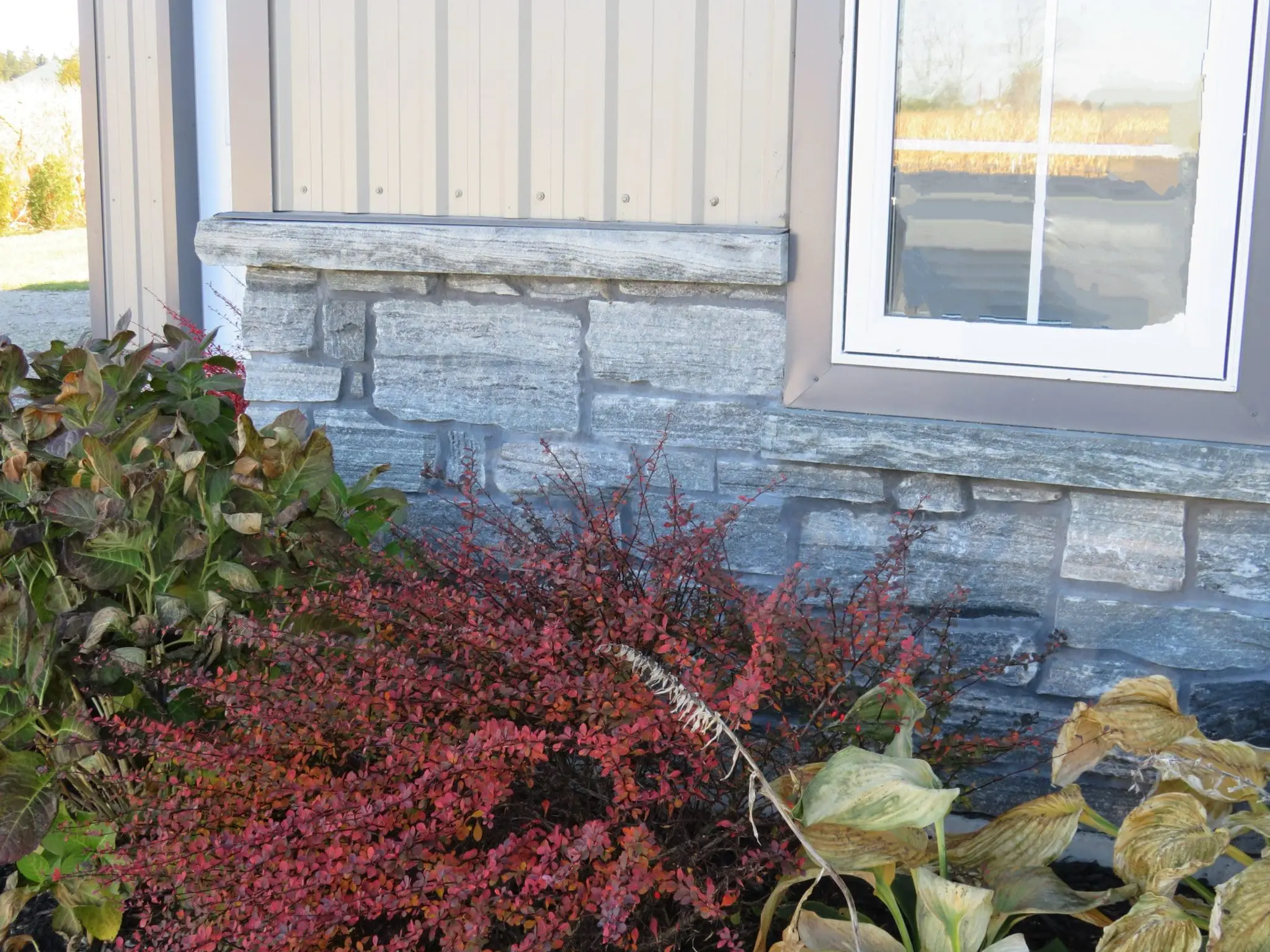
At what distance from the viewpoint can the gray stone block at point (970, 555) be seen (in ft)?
8.26

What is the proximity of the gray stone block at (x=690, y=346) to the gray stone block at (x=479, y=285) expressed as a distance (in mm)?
227

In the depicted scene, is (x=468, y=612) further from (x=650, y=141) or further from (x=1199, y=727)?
(x=1199, y=727)

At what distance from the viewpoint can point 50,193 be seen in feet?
39.8

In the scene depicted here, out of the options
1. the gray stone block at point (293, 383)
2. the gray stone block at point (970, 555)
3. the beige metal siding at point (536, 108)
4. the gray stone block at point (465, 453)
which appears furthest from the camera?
the gray stone block at point (293, 383)

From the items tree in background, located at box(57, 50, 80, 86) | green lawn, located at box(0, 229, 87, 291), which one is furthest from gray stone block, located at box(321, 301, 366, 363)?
tree in background, located at box(57, 50, 80, 86)

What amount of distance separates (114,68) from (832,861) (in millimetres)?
4258

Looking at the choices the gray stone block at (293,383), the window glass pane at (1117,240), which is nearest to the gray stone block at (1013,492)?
the window glass pane at (1117,240)

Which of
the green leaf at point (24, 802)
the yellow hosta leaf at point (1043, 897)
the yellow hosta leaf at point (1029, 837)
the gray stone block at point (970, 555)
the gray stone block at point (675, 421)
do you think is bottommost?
the green leaf at point (24, 802)

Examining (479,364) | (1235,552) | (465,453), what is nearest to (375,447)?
(465,453)

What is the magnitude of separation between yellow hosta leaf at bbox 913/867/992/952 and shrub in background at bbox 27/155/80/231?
41.3ft

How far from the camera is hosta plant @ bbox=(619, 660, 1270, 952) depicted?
1604 millimetres

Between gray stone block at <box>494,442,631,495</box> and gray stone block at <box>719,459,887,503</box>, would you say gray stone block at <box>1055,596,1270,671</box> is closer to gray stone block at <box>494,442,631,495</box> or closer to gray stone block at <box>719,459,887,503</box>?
gray stone block at <box>719,459,887,503</box>

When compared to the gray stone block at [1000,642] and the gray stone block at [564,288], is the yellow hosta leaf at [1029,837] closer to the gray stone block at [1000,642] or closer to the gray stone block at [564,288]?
the gray stone block at [1000,642]

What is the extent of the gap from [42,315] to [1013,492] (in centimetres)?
922
